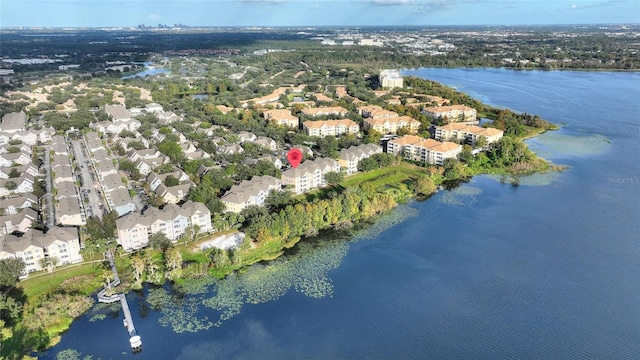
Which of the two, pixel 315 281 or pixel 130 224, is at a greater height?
pixel 130 224

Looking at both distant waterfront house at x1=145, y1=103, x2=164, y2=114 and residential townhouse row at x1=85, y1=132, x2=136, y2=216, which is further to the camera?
distant waterfront house at x1=145, y1=103, x2=164, y2=114

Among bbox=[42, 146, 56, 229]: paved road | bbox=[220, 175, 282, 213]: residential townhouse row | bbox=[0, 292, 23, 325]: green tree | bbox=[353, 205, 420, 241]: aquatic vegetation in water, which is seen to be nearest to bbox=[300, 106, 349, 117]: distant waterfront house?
bbox=[220, 175, 282, 213]: residential townhouse row

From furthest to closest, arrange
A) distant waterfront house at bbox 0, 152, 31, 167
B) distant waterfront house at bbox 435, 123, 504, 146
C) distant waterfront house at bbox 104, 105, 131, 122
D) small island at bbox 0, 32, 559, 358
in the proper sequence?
distant waterfront house at bbox 104, 105, 131, 122 → distant waterfront house at bbox 435, 123, 504, 146 → distant waterfront house at bbox 0, 152, 31, 167 → small island at bbox 0, 32, 559, 358

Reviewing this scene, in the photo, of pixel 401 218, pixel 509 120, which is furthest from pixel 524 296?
pixel 509 120

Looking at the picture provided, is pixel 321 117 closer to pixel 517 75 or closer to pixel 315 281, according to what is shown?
pixel 315 281

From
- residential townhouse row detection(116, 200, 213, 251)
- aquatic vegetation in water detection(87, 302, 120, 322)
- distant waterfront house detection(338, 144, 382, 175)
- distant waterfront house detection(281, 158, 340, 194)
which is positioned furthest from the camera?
distant waterfront house detection(338, 144, 382, 175)

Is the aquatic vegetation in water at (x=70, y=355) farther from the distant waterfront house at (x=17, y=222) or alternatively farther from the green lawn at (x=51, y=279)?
the distant waterfront house at (x=17, y=222)

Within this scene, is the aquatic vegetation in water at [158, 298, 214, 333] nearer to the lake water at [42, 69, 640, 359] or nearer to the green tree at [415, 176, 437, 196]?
the lake water at [42, 69, 640, 359]
